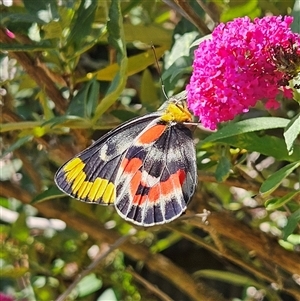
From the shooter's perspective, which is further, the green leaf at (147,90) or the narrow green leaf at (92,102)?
the green leaf at (147,90)

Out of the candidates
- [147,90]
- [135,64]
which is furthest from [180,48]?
[147,90]

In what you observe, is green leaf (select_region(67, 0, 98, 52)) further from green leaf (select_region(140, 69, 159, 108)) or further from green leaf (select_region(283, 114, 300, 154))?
green leaf (select_region(283, 114, 300, 154))

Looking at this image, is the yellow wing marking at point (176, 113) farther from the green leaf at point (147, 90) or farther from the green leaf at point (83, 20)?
the green leaf at point (147, 90)

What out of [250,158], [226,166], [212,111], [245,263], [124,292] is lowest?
[124,292]


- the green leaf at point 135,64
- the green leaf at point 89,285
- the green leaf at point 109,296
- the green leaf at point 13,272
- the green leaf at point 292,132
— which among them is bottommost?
the green leaf at point 109,296

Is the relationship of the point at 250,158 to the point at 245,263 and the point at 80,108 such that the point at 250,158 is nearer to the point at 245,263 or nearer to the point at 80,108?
the point at 245,263

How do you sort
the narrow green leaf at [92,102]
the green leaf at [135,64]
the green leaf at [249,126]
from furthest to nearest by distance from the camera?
the green leaf at [135,64]
the narrow green leaf at [92,102]
the green leaf at [249,126]

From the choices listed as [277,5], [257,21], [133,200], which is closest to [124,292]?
[133,200]

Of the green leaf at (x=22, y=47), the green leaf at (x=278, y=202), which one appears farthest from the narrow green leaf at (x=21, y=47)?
the green leaf at (x=278, y=202)
